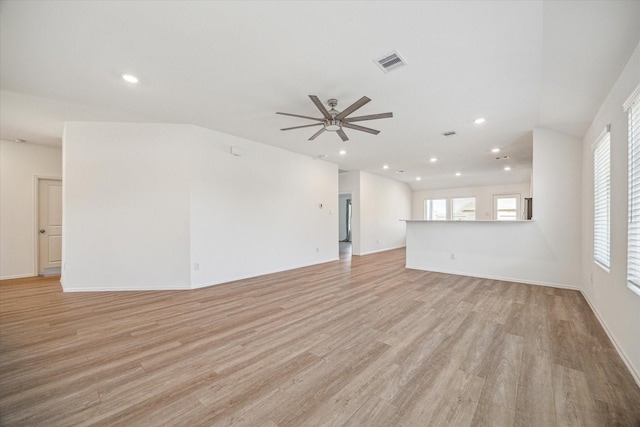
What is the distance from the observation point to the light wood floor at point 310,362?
157cm

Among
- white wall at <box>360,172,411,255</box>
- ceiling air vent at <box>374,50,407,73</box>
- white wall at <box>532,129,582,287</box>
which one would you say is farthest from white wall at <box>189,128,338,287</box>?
white wall at <box>532,129,582,287</box>

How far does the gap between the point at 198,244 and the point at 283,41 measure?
11.1 feet

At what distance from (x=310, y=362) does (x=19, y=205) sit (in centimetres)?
680

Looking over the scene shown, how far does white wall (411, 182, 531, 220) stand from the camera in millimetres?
9164

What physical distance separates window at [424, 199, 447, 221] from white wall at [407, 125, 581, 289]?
236 inches

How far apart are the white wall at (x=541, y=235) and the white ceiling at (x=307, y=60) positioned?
0.44m

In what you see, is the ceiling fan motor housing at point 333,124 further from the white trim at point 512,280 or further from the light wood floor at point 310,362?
the white trim at point 512,280

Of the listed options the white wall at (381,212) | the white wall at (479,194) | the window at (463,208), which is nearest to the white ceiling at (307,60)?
the white wall at (381,212)

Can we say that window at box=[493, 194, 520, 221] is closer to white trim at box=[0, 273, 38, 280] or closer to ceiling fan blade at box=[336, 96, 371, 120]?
ceiling fan blade at box=[336, 96, 371, 120]

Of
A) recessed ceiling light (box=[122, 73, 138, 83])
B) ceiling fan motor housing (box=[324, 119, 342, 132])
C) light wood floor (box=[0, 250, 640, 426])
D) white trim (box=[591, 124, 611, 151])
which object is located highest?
recessed ceiling light (box=[122, 73, 138, 83])

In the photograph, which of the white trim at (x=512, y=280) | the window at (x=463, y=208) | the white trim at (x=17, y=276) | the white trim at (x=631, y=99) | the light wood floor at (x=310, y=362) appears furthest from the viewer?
the window at (x=463, y=208)

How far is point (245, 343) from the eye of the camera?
2422 mm

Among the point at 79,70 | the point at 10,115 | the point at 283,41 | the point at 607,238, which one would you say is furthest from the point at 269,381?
the point at 10,115

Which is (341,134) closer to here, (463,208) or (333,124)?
(333,124)
